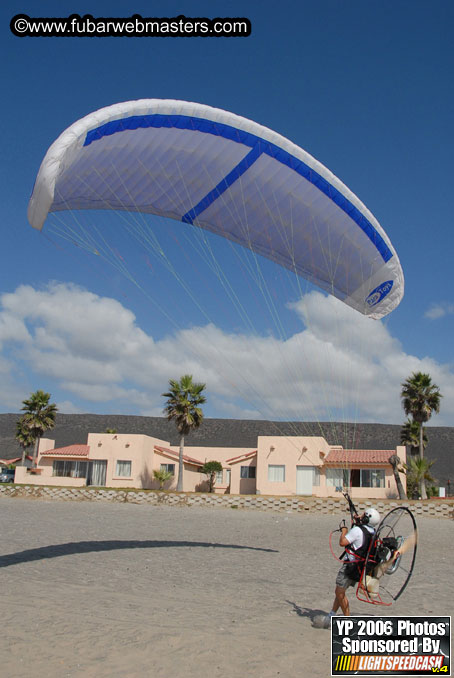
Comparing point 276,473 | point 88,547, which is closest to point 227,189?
point 88,547

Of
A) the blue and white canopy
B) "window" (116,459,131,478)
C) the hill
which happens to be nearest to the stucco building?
"window" (116,459,131,478)

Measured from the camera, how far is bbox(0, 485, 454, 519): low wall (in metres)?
24.0

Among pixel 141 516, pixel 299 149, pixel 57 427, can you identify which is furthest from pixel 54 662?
pixel 57 427

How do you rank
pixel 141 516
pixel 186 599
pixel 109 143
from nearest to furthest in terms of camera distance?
1. pixel 186 599
2. pixel 109 143
3. pixel 141 516

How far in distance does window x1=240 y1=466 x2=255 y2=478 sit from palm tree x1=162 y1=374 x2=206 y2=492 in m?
4.14

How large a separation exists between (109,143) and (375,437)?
61.4 metres

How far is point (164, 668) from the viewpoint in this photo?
5051 millimetres

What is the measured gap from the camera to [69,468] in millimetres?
36719

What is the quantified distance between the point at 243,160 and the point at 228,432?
58.3 meters

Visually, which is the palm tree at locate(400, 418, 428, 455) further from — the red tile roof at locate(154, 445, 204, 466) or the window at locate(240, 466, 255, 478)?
the red tile roof at locate(154, 445, 204, 466)

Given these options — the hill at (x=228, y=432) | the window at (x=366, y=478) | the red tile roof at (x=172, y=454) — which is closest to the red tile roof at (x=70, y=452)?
the red tile roof at (x=172, y=454)

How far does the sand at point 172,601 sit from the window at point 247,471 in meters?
19.5

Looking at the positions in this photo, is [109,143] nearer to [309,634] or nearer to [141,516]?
[309,634]

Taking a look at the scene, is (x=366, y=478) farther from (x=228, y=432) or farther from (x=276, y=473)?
(x=228, y=432)
